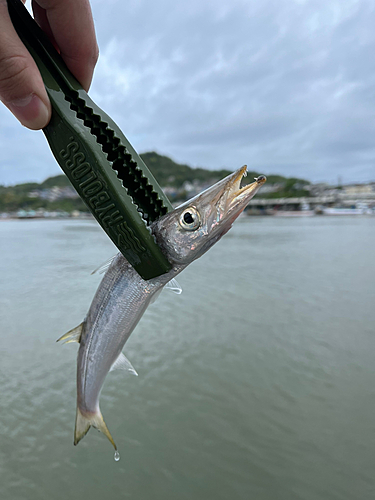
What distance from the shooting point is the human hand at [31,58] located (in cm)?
98

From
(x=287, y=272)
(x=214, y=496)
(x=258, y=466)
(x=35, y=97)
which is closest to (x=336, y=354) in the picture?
(x=258, y=466)

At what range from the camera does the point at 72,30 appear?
4.11 ft

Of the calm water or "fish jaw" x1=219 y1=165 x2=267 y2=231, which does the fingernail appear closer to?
"fish jaw" x1=219 y1=165 x2=267 y2=231

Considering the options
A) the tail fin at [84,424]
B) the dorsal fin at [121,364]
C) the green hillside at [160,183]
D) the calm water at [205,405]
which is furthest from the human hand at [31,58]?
the green hillside at [160,183]

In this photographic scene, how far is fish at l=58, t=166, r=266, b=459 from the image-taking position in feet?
3.27

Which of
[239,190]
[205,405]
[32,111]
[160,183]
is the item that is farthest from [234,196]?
[160,183]

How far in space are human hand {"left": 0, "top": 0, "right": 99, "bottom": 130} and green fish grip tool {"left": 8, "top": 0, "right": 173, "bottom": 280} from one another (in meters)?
0.05

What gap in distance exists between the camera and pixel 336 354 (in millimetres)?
3697

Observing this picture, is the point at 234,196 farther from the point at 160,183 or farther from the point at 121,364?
the point at 160,183

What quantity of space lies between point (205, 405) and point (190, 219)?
92.7 inches

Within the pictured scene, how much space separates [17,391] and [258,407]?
2234mm

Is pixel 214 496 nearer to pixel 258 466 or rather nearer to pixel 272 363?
pixel 258 466

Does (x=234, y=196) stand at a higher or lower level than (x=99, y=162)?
lower

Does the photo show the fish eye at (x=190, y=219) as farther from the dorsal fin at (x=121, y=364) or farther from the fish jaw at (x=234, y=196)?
the dorsal fin at (x=121, y=364)
